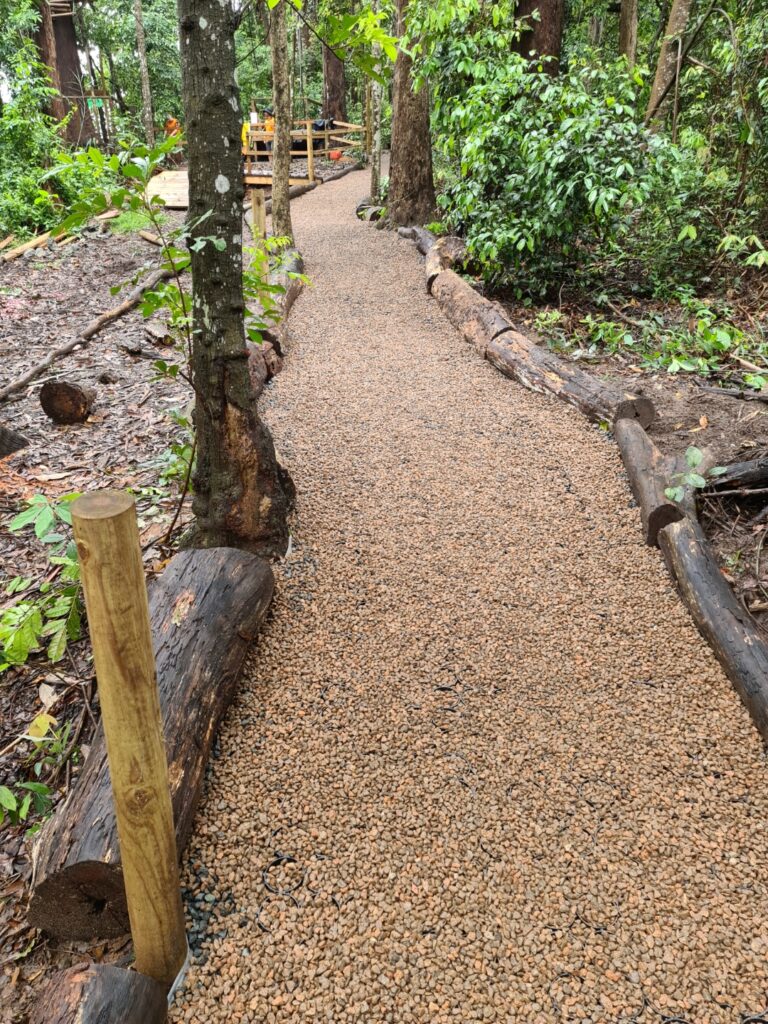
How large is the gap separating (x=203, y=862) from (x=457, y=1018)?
2.69ft

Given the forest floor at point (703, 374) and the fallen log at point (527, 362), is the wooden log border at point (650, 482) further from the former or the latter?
the forest floor at point (703, 374)

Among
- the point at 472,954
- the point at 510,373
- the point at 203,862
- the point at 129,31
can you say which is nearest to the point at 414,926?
the point at 472,954

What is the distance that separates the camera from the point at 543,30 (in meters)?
7.38

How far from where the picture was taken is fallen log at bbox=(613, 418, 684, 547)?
339 centimetres

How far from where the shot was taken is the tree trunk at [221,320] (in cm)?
256

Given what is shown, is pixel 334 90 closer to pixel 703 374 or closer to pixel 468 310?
pixel 468 310

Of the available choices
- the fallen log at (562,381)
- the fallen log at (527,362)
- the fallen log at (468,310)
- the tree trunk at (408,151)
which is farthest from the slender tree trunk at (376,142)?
the fallen log at (562,381)

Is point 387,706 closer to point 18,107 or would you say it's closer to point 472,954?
point 472,954

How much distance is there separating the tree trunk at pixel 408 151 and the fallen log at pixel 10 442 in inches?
283

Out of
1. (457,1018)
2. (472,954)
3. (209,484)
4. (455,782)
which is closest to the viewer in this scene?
(457,1018)

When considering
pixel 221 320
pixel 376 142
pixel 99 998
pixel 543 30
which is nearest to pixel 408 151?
pixel 376 142

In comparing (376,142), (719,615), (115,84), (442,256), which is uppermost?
(115,84)

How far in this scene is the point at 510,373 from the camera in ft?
17.7

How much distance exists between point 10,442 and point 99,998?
3922 millimetres
